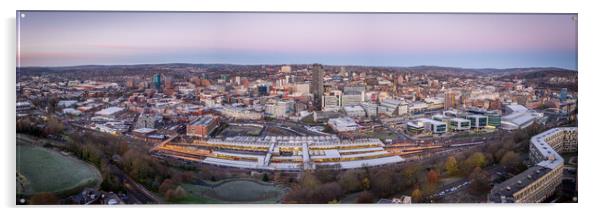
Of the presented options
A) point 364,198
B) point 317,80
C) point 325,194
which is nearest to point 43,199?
point 325,194

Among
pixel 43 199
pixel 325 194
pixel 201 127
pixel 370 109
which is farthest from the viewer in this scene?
pixel 370 109

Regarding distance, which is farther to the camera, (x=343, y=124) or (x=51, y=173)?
(x=343, y=124)

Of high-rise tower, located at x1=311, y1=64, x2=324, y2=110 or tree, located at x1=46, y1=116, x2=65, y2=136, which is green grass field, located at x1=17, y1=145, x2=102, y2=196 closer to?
tree, located at x1=46, y1=116, x2=65, y2=136

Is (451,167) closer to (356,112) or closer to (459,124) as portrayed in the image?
(459,124)

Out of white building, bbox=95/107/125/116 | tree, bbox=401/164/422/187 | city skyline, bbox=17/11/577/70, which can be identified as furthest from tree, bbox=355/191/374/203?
white building, bbox=95/107/125/116

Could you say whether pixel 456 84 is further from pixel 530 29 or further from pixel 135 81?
pixel 135 81

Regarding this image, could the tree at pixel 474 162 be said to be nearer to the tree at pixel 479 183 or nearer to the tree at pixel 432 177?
the tree at pixel 479 183
